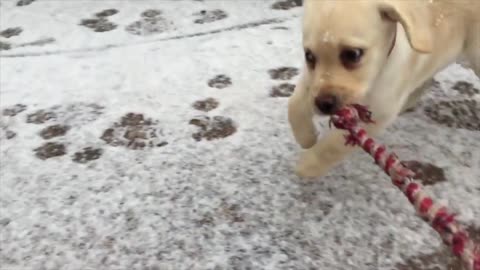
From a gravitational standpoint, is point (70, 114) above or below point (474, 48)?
below

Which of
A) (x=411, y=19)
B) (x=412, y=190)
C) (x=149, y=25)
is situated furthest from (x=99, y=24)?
(x=412, y=190)

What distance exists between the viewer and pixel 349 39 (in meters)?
1.18

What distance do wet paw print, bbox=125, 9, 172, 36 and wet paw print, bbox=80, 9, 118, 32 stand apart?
69mm

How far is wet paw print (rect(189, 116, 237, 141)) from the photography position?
172cm

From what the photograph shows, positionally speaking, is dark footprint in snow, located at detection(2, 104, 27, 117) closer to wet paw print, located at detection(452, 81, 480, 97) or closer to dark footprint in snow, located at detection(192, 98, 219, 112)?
dark footprint in snow, located at detection(192, 98, 219, 112)

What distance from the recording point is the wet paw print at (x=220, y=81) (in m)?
1.95

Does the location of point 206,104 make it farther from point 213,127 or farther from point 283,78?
point 283,78

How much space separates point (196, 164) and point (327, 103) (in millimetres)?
468

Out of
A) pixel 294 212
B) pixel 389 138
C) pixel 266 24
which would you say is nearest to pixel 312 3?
pixel 294 212

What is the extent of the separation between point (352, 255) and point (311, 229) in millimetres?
106

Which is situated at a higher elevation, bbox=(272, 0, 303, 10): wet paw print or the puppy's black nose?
the puppy's black nose

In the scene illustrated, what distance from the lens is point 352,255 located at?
133cm

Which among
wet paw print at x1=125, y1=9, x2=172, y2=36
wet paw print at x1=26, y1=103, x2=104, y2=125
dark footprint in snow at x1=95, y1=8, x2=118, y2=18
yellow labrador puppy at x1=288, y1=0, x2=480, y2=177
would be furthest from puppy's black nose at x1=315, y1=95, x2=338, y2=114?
dark footprint in snow at x1=95, y1=8, x2=118, y2=18

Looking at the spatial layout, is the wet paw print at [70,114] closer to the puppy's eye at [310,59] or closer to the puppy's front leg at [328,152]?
the puppy's front leg at [328,152]
